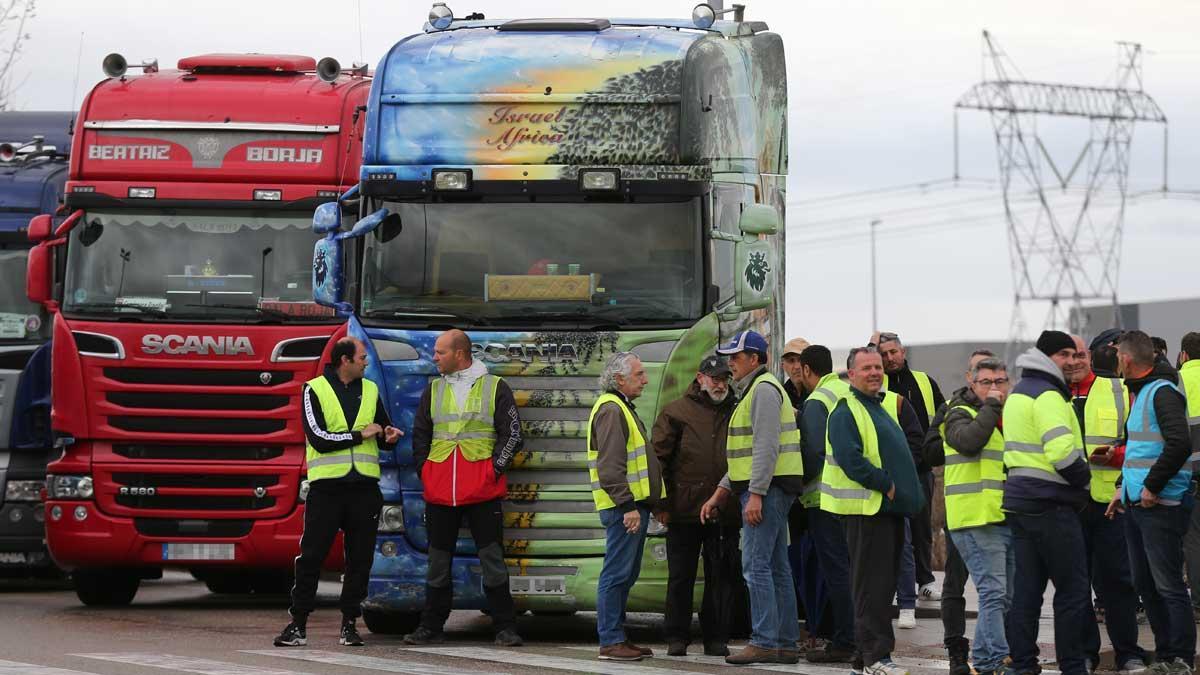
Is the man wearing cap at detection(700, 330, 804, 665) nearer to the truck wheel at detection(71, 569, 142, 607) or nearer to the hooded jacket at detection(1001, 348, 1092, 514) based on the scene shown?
the hooded jacket at detection(1001, 348, 1092, 514)

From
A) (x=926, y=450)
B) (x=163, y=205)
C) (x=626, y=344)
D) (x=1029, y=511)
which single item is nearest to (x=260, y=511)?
(x=163, y=205)

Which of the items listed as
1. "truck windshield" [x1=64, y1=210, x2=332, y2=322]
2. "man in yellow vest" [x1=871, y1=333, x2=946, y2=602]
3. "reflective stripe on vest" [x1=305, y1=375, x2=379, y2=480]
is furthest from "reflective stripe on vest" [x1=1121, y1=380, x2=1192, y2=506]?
"truck windshield" [x1=64, y1=210, x2=332, y2=322]

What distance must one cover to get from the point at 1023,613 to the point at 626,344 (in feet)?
10.5

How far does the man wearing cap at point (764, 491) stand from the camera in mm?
12438

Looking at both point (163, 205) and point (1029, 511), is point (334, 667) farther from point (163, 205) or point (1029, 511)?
point (163, 205)

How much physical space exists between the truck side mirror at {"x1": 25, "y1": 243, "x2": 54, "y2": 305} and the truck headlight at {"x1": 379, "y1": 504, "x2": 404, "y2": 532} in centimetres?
420

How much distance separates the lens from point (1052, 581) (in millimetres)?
10922

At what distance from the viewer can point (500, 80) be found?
13633 mm

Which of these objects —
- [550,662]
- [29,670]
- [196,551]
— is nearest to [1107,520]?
[550,662]

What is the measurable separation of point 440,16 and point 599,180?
2249 mm

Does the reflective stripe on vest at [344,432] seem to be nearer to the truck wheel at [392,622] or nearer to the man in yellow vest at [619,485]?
the truck wheel at [392,622]

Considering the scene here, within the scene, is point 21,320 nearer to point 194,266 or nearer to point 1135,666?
point 194,266

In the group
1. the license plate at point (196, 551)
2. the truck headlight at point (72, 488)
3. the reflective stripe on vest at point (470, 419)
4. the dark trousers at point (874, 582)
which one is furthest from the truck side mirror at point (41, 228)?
the dark trousers at point (874, 582)

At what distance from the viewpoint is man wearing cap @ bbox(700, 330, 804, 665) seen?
12438 mm
